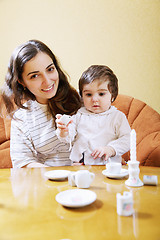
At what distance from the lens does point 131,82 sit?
267cm

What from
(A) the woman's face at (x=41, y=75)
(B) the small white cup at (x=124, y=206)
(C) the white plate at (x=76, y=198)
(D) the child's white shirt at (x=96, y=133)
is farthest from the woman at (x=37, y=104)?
(B) the small white cup at (x=124, y=206)

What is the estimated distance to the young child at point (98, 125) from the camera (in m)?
1.55

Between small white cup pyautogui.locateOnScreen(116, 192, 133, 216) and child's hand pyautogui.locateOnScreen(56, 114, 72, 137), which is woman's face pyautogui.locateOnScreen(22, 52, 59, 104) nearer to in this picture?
child's hand pyautogui.locateOnScreen(56, 114, 72, 137)

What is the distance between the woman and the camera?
1.54 meters

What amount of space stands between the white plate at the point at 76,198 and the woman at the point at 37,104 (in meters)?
0.75

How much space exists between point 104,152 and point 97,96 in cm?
37

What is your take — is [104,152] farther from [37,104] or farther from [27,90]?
[27,90]

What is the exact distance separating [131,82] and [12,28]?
4.97 feet

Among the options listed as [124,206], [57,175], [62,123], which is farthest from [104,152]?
[124,206]

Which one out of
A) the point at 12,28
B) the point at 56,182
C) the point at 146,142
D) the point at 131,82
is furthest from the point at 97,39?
the point at 56,182

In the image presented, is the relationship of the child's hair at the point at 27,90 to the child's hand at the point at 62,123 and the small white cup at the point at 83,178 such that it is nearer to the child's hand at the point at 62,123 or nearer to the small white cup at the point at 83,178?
the child's hand at the point at 62,123

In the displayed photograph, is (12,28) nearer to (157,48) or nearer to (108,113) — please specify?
(157,48)

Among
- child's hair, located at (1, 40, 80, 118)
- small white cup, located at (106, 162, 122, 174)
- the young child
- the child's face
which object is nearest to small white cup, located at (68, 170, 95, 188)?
small white cup, located at (106, 162, 122, 174)

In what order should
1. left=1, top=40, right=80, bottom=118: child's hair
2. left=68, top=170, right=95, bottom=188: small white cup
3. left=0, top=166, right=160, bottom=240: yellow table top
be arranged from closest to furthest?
left=0, top=166, right=160, bottom=240: yellow table top < left=68, top=170, right=95, bottom=188: small white cup < left=1, top=40, right=80, bottom=118: child's hair
